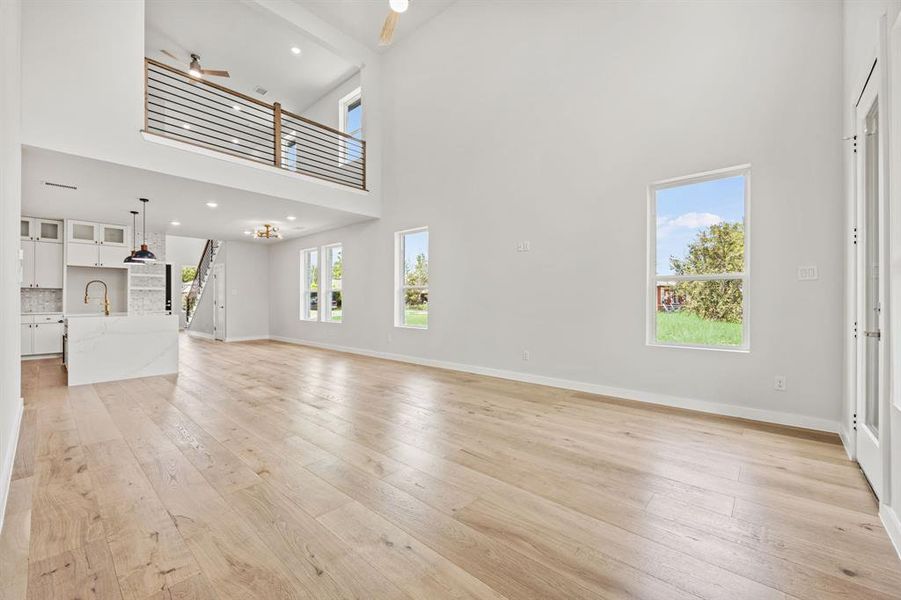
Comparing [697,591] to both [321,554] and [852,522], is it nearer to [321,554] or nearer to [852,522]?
[852,522]

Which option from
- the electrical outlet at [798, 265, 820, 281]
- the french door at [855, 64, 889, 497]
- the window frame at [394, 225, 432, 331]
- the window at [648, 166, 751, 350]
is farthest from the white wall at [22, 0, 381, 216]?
the electrical outlet at [798, 265, 820, 281]

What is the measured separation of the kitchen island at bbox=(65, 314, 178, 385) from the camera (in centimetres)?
466

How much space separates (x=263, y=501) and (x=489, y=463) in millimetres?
1274

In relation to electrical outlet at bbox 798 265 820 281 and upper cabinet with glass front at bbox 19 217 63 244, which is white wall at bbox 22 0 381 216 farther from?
electrical outlet at bbox 798 265 820 281

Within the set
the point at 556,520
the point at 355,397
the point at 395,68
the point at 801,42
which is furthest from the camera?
the point at 395,68

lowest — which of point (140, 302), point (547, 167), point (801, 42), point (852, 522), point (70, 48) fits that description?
point (852, 522)

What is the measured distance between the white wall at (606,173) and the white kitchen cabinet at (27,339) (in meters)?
6.12

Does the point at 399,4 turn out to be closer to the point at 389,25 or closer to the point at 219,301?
the point at 389,25

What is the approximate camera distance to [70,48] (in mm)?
3779

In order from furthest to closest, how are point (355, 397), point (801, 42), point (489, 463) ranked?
1. point (355, 397)
2. point (801, 42)
3. point (489, 463)

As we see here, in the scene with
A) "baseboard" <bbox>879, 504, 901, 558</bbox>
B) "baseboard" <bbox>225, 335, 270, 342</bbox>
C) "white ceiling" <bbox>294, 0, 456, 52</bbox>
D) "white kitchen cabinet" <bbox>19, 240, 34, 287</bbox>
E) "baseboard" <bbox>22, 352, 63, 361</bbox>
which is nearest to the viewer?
"baseboard" <bbox>879, 504, 901, 558</bbox>

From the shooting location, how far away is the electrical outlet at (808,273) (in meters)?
3.11

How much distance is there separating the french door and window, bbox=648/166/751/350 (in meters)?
0.89

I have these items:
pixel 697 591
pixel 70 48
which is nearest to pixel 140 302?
pixel 70 48
